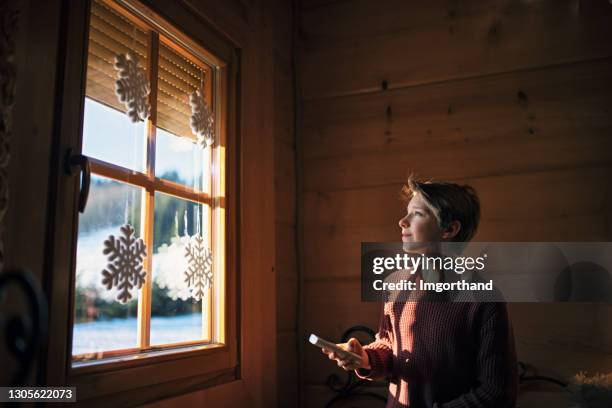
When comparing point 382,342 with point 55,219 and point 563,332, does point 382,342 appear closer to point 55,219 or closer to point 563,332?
point 563,332

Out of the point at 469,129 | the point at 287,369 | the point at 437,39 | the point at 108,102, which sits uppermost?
the point at 437,39

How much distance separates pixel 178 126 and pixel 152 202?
213 mm

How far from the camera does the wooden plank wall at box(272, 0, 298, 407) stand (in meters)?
1.65

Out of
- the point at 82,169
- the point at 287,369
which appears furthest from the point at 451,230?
the point at 82,169

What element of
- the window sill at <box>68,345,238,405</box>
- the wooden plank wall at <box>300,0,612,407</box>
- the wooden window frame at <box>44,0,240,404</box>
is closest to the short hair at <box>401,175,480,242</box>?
the wooden plank wall at <box>300,0,612,407</box>

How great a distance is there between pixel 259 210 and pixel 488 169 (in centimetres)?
67

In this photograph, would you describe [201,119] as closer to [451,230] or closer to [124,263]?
[124,263]

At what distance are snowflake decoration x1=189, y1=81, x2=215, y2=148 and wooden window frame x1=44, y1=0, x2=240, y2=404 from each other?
8 centimetres

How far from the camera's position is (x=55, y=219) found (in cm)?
89

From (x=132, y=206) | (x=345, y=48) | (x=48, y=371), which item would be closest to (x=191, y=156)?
(x=132, y=206)

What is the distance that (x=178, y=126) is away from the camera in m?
1.28

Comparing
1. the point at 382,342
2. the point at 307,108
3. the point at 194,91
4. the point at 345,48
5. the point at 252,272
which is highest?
the point at 345,48

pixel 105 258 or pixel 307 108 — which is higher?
pixel 307 108

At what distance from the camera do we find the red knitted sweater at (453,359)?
1.12 m
